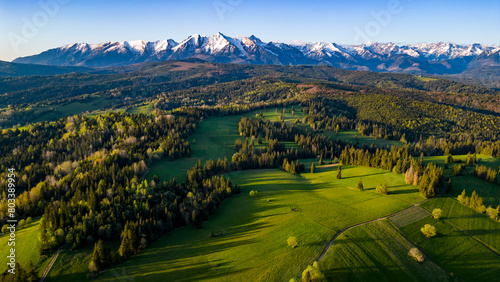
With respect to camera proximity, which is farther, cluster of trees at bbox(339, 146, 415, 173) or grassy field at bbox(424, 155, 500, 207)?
cluster of trees at bbox(339, 146, 415, 173)

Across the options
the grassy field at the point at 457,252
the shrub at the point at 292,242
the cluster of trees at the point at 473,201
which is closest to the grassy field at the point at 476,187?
the cluster of trees at the point at 473,201

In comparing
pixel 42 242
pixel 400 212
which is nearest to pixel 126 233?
pixel 42 242

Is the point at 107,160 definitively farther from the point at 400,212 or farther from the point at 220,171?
the point at 400,212

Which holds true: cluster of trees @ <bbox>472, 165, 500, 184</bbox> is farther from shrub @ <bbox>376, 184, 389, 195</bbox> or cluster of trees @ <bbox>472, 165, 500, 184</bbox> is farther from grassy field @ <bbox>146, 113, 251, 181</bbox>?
grassy field @ <bbox>146, 113, 251, 181</bbox>

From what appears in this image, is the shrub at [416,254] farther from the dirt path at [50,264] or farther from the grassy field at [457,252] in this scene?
the dirt path at [50,264]

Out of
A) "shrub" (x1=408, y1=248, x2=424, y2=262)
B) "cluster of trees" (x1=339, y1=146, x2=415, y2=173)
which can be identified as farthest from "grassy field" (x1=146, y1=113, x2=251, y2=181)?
"shrub" (x1=408, y1=248, x2=424, y2=262)

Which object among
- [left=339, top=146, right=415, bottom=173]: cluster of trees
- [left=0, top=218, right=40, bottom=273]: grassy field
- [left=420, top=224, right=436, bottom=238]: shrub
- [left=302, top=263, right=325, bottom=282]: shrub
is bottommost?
[left=339, top=146, right=415, bottom=173]: cluster of trees
